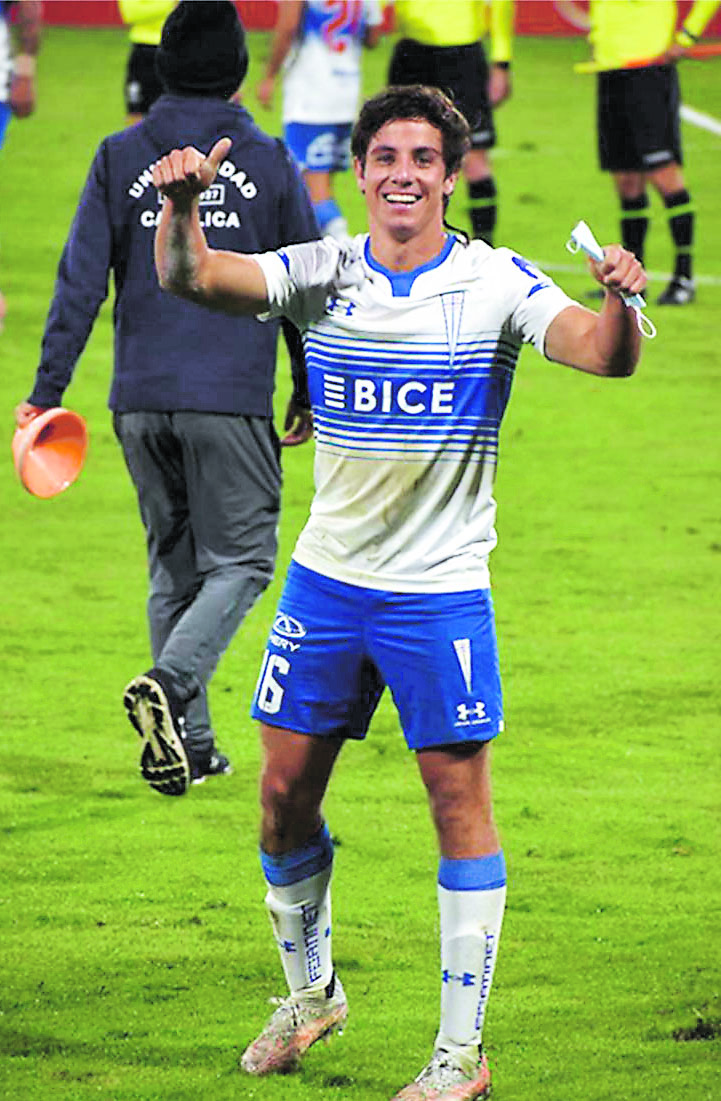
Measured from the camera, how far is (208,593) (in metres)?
7.07

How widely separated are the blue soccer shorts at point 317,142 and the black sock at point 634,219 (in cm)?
174

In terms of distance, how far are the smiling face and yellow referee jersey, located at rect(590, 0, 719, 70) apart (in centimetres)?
990

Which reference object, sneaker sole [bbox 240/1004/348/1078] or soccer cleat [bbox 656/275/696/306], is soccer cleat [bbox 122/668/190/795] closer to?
sneaker sole [bbox 240/1004/348/1078]

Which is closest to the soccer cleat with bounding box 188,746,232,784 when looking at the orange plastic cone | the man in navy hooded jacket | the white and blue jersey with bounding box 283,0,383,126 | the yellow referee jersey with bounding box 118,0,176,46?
the man in navy hooded jacket

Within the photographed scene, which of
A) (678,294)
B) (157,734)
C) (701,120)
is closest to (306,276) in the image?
(157,734)

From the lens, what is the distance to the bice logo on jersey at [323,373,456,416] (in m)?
4.95

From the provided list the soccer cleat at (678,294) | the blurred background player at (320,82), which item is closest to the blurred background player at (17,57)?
the blurred background player at (320,82)

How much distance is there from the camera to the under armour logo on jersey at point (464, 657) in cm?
500

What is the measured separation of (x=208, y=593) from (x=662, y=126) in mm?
8285

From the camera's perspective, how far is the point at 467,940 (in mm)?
4988

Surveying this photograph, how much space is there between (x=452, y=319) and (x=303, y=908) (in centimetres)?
132

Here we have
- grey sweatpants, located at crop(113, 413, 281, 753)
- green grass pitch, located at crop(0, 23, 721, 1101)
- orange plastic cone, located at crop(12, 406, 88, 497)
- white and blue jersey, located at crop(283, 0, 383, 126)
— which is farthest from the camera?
white and blue jersey, located at crop(283, 0, 383, 126)

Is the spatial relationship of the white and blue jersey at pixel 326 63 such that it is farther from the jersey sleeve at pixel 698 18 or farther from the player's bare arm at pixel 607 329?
the player's bare arm at pixel 607 329

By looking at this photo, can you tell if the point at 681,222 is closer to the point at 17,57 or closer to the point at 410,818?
the point at 17,57
